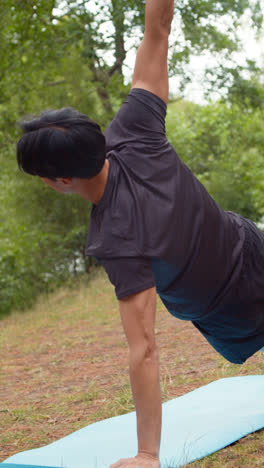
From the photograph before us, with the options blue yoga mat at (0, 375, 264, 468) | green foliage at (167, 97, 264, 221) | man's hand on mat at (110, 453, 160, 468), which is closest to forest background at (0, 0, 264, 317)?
green foliage at (167, 97, 264, 221)

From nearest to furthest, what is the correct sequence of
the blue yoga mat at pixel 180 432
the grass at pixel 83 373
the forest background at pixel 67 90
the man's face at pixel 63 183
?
1. the man's face at pixel 63 183
2. the blue yoga mat at pixel 180 432
3. the grass at pixel 83 373
4. the forest background at pixel 67 90

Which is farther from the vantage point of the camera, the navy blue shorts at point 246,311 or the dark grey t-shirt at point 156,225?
the navy blue shorts at point 246,311

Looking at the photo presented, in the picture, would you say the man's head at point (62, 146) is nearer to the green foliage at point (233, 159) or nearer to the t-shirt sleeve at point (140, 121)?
the t-shirt sleeve at point (140, 121)

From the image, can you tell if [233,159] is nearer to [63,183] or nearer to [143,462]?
[63,183]

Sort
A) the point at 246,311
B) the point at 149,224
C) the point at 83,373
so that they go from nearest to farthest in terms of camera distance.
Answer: the point at 149,224, the point at 246,311, the point at 83,373

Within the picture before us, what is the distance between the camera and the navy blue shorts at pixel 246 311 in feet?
7.37

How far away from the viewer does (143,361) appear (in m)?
1.92

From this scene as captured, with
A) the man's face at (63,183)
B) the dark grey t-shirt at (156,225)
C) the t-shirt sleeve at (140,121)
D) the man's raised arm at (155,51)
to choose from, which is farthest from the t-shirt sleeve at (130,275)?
the man's raised arm at (155,51)

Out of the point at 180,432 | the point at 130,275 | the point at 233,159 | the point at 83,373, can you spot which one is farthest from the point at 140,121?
the point at 233,159

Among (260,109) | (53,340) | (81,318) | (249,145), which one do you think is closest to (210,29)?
(260,109)

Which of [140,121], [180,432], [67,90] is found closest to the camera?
[140,121]

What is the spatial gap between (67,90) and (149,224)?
31.7 feet

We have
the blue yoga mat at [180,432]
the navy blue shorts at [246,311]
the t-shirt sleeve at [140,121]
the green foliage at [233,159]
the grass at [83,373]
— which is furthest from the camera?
the green foliage at [233,159]

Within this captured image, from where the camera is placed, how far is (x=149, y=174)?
6.65 ft
